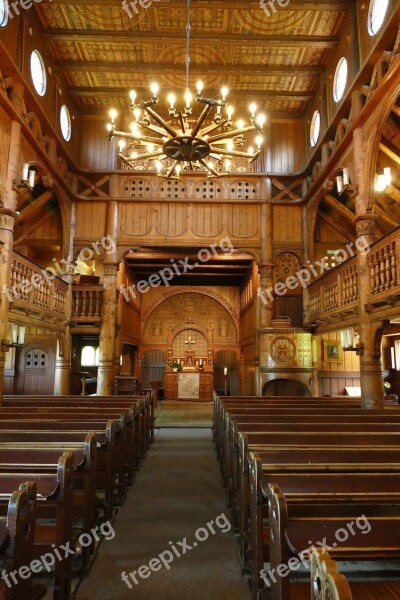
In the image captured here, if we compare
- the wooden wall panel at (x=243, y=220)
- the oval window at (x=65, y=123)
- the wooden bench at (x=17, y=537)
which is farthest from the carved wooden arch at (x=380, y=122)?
the oval window at (x=65, y=123)

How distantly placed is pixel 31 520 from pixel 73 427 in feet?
7.56

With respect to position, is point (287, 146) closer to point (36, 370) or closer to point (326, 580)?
point (36, 370)

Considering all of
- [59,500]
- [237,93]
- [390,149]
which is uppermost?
[237,93]

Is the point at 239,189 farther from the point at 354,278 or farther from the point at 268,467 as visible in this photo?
the point at 268,467

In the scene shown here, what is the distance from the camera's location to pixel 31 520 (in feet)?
6.86

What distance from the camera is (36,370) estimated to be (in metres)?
11.8

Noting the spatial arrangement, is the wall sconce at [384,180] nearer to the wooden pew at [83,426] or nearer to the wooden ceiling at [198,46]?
the wooden ceiling at [198,46]

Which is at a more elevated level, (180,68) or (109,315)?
(180,68)

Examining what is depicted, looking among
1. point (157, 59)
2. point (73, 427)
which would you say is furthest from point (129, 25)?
point (73, 427)

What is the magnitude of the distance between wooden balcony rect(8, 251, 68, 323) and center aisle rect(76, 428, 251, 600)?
4.11m

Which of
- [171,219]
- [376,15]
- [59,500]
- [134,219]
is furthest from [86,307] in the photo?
[376,15]

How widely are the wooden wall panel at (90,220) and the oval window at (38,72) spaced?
Result: 3120 mm

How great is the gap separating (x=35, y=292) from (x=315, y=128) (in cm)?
855

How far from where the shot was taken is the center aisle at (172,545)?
289 cm
